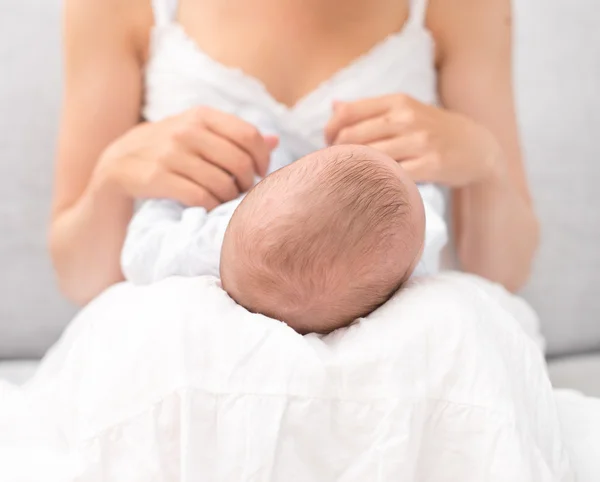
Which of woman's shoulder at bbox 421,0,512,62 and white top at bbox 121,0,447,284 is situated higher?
woman's shoulder at bbox 421,0,512,62

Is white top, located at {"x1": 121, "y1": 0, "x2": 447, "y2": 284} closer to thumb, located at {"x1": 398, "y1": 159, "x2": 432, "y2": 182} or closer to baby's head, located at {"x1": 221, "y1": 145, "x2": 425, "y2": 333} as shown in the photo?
thumb, located at {"x1": 398, "y1": 159, "x2": 432, "y2": 182}

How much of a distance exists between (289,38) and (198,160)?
244 millimetres

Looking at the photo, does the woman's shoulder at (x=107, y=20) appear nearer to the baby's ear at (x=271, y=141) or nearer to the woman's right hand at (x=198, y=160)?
the woman's right hand at (x=198, y=160)

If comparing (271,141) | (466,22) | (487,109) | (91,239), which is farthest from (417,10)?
(91,239)

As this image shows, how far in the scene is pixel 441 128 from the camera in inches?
37.1

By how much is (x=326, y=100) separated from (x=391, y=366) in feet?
1.66

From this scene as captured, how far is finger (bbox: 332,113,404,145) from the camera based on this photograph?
897 mm

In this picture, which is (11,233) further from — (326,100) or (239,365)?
(239,365)

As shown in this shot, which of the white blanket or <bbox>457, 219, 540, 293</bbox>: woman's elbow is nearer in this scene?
the white blanket

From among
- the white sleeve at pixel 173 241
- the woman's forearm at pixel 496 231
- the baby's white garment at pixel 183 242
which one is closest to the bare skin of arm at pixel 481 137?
the woman's forearm at pixel 496 231

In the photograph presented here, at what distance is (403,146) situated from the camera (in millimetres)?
911

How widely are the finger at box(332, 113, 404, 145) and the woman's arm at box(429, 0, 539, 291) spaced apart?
19cm

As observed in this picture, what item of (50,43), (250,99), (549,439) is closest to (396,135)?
(250,99)

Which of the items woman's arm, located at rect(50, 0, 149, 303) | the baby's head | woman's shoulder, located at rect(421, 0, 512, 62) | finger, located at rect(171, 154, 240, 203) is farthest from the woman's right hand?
woman's shoulder, located at rect(421, 0, 512, 62)
